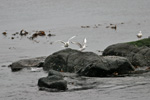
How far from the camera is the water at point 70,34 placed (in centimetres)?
2405

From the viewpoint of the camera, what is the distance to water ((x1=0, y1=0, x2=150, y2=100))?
24.0 meters

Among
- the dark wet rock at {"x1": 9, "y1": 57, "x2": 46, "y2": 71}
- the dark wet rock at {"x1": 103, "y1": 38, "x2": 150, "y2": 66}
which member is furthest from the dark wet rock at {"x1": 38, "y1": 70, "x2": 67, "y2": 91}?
the dark wet rock at {"x1": 103, "y1": 38, "x2": 150, "y2": 66}

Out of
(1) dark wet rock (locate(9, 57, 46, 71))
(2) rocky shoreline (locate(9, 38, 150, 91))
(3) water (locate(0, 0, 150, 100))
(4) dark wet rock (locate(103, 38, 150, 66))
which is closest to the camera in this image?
(3) water (locate(0, 0, 150, 100))

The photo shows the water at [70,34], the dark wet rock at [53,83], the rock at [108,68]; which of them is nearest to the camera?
the water at [70,34]

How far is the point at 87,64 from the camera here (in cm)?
2911

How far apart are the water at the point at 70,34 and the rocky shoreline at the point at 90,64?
2.92 feet

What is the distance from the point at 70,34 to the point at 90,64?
29111 millimetres

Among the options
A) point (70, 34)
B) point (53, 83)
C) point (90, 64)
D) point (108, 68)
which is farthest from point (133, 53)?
point (70, 34)

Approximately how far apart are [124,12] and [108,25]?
2077 cm

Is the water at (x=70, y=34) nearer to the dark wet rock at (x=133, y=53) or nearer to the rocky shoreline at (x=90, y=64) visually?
the rocky shoreline at (x=90, y=64)

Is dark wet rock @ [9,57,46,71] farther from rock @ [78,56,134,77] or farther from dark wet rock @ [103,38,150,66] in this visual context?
dark wet rock @ [103,38,150,66]

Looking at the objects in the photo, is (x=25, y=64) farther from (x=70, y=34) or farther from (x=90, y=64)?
(x=70, y=34)

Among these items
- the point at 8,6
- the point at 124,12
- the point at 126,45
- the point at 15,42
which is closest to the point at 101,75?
the point at 126,45

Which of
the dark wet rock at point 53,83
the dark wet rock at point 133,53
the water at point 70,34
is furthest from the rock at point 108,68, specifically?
the dark wet rock at point 53,83
